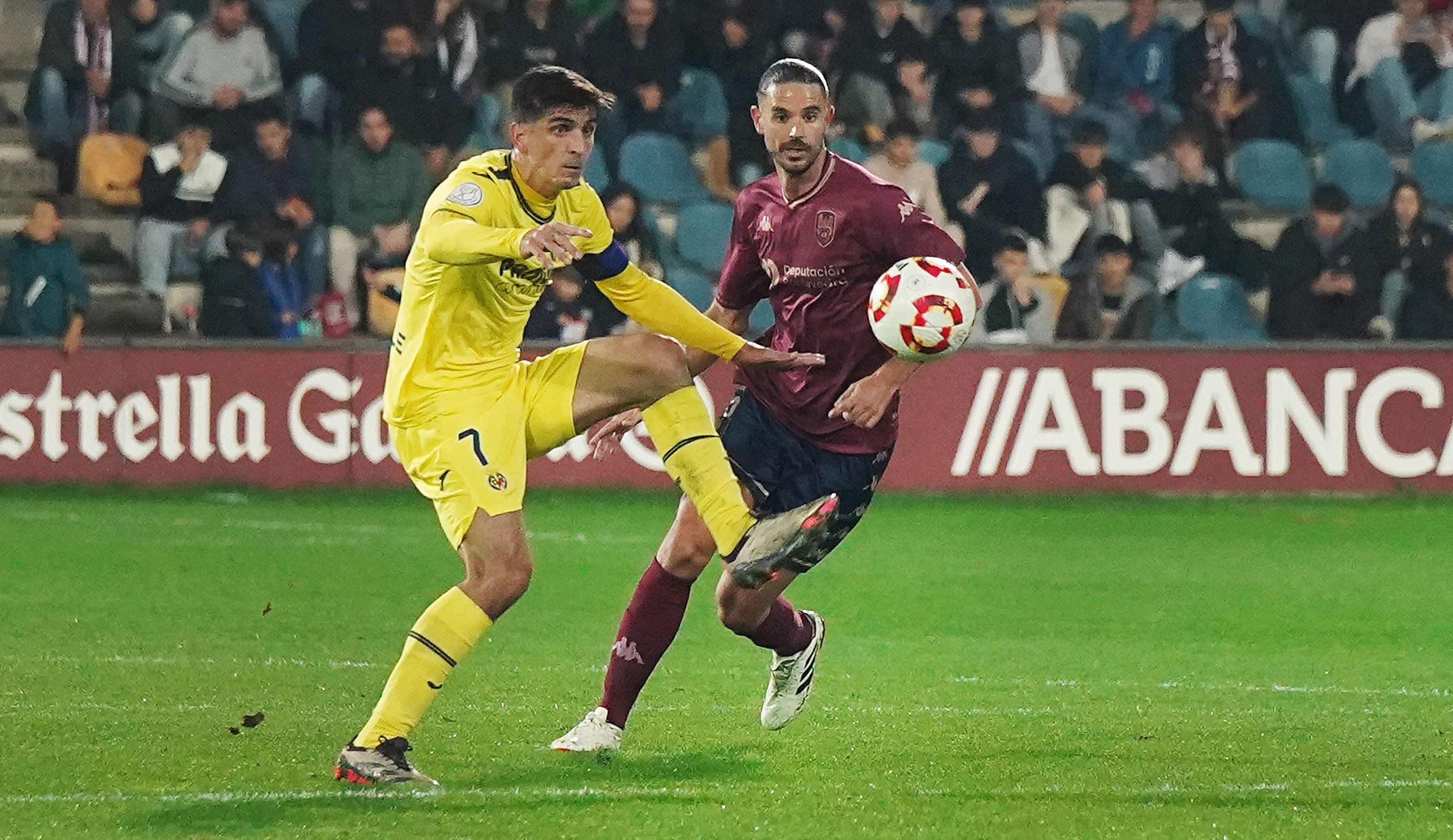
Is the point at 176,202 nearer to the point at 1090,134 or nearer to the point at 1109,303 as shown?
the point at 1090,134

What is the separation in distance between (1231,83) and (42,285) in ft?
28.9

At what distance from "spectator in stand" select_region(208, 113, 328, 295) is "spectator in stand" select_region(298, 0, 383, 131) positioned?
1.68ft

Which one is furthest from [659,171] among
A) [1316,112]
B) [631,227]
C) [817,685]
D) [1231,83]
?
[817,685]

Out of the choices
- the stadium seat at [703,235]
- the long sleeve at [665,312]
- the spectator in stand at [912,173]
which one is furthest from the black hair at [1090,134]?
the long sleeve at [665,312]

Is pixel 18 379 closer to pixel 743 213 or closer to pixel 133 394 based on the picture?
pixel 133 394

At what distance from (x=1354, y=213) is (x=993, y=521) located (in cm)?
472

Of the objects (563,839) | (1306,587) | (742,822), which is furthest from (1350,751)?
(1306,587)

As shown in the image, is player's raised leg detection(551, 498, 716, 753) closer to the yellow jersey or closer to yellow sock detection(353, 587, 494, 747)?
the yellow jersey

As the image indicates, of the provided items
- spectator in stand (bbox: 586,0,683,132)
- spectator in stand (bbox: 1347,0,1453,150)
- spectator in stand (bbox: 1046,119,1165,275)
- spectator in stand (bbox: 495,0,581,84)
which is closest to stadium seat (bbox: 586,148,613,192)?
spectator in stand (bbox: 586,0,683,132)

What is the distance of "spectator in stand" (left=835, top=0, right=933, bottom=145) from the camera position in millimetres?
16047

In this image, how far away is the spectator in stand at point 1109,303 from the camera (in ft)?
48.6

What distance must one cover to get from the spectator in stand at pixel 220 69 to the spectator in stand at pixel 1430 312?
27.3 feet

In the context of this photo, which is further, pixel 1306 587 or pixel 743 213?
pixel 1306 587

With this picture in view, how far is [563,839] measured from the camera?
199 inches
